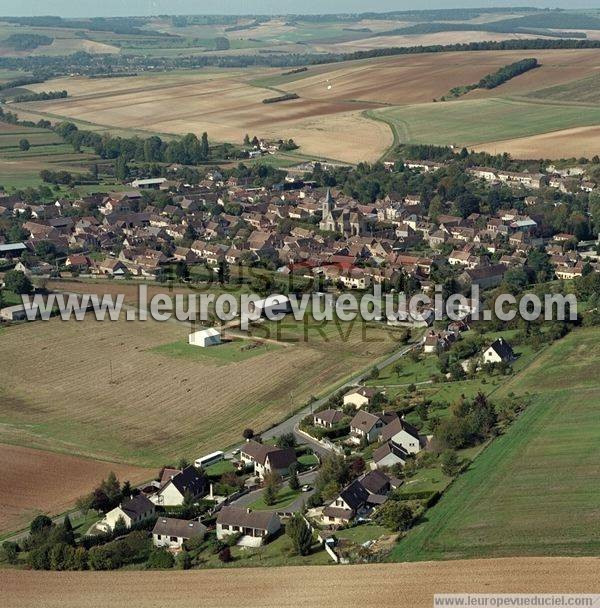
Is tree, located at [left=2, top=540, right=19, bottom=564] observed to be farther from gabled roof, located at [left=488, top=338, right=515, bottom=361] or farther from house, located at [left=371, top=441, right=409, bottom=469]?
gabled roof, located at [left=488, top=338, right=515, bottom=361]

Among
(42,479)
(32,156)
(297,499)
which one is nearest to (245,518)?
(297,499)

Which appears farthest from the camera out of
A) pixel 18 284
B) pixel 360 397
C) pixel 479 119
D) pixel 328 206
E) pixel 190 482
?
pixel 479 119

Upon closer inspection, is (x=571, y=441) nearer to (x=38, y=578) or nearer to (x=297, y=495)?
(x=297, y=495)

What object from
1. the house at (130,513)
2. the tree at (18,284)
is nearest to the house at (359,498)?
the house at (130,513)

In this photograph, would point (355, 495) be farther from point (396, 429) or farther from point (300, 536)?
point (396, 429)

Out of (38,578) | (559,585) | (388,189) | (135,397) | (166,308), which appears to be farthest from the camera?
(388,189)

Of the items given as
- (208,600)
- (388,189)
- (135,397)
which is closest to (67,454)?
(135,397)
